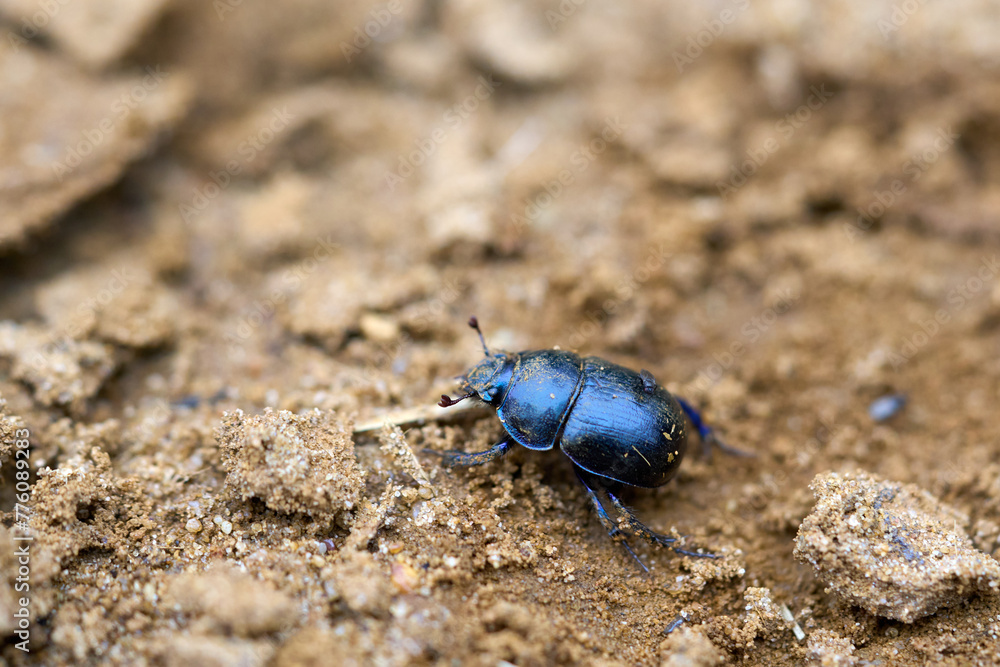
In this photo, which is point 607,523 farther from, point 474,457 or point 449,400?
point 449,400

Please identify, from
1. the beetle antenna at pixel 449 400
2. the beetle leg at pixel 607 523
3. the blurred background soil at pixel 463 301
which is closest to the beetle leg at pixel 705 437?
the blurred background soil at pixel 463 301

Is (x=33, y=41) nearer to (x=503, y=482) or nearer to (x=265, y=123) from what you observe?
(x=265, y=123)

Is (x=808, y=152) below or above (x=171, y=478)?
above

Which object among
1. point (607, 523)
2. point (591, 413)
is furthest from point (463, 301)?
point (607, 523)

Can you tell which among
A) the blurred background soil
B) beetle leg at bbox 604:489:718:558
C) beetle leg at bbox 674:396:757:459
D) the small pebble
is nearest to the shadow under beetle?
beetle leg at bbox 604:489:718:558

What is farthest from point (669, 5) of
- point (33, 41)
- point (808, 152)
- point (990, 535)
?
point (33, 41)

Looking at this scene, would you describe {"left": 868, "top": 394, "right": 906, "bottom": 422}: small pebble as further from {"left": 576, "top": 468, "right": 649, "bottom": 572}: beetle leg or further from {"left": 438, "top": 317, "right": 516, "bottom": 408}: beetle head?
{"left": 438, "top": 317, "right": 516, "bottom": 408}: beetle head
